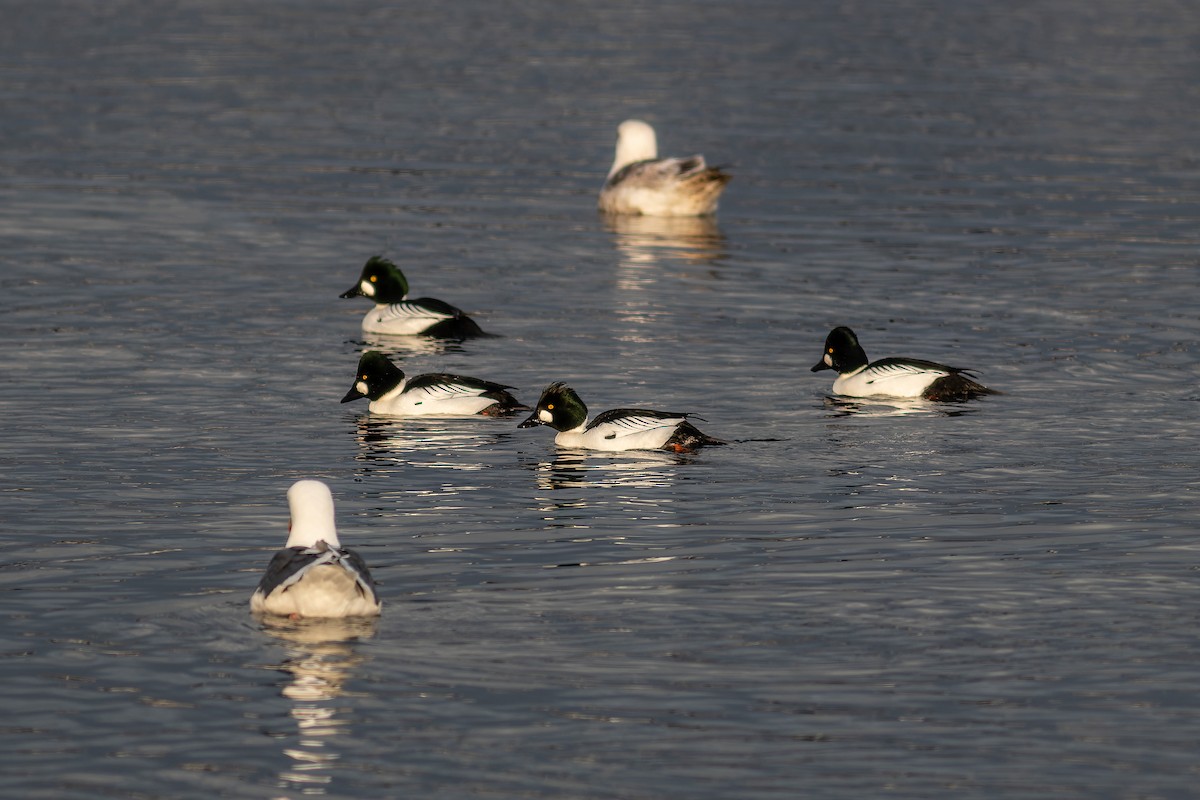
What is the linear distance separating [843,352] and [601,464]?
4.19 m

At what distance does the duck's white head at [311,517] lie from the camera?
545 inches

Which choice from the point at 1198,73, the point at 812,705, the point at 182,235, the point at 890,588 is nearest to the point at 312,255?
the point at 182,235

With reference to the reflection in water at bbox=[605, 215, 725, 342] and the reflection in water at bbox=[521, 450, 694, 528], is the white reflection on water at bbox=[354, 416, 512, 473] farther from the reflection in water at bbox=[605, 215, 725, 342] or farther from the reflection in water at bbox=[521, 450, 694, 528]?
the reflection in water at bbox=[605, 215, 725, 342]

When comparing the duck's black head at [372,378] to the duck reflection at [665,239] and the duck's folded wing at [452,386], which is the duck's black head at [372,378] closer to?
the duck's folded wing at [452,386]

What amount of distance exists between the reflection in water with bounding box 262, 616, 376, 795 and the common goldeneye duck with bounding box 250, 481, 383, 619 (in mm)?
105

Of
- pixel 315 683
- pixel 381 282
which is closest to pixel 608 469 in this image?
pixel 315 683

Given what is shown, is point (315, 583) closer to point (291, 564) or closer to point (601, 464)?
point (291, 564)

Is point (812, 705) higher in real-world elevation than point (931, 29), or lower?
lower

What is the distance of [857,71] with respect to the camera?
177ft

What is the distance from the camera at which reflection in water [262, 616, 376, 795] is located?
36.6ft

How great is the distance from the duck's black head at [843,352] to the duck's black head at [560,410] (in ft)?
11.9

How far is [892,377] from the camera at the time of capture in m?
21.7

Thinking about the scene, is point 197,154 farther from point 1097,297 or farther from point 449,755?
point 449,755

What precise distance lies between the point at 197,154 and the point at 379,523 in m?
24.6
